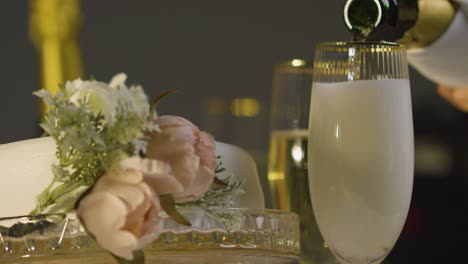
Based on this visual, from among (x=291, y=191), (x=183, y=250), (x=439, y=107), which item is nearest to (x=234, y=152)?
(x=291, y=191)

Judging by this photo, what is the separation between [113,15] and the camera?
239 centimetres

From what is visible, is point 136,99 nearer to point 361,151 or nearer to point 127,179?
point 127,179

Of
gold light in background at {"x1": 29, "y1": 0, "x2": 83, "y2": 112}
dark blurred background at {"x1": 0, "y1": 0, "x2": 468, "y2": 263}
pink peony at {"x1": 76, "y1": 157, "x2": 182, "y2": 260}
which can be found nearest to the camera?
pink peony at {"x1": 76, "y1": 157, "x2": 182, "y2": 260}

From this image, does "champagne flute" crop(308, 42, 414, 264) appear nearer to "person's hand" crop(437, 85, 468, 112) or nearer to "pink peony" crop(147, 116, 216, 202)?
"pink peony" crop(147, 116, 216, 202)

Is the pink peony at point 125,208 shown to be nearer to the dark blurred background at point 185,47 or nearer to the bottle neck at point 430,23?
the bottle neck at point 430,23

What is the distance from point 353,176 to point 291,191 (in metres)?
0.13

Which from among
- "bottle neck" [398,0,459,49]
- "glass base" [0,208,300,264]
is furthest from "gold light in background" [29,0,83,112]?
Answer: "glass base" [0,208,300,264]

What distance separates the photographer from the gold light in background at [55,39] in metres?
1.77

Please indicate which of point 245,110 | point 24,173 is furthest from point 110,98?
point 245,110

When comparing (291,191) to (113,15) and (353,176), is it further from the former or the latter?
(113,15)

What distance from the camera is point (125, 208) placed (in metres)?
0.43

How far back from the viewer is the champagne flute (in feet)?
2.04

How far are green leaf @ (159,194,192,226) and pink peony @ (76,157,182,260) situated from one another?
0.10 ft

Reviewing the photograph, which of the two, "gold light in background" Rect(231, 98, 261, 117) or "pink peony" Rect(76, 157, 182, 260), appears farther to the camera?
"gold light in background" Rect(231, 98, 261, 117)
